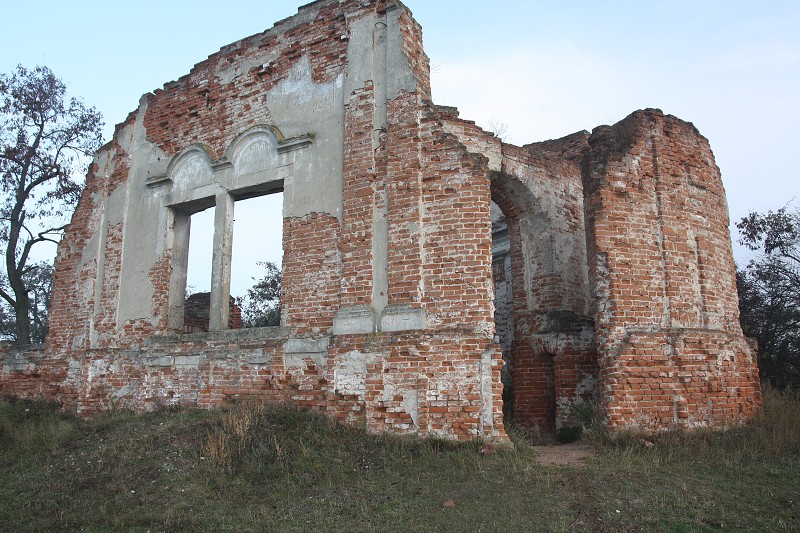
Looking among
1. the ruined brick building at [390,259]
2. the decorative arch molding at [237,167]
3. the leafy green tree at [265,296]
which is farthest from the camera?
the leafy green tree at [265,296]

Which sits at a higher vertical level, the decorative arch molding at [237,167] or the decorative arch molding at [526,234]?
the decorative arch molding at [237,167]

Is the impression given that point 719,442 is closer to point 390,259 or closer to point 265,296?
point 390,259

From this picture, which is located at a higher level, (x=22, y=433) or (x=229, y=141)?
(x=229, y=141)

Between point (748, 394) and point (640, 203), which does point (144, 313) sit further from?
point (748, 394)

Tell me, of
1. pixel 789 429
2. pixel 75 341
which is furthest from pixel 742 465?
pixel 75 341

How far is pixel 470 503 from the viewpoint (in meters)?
5.00

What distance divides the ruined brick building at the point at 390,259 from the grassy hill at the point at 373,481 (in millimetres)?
528

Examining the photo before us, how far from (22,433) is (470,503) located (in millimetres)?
6768

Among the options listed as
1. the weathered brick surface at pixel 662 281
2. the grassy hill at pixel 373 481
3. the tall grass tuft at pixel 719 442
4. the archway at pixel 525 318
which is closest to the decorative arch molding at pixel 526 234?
the archway at pixel 525 318

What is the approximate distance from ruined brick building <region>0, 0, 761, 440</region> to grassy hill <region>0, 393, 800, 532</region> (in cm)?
53

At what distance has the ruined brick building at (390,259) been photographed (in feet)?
22.8

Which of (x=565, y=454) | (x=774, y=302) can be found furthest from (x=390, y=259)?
(x=774, y=302)

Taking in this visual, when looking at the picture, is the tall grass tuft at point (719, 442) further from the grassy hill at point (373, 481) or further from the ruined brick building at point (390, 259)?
the ruined brick building at point (390, 259)

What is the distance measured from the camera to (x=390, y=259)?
723cm
